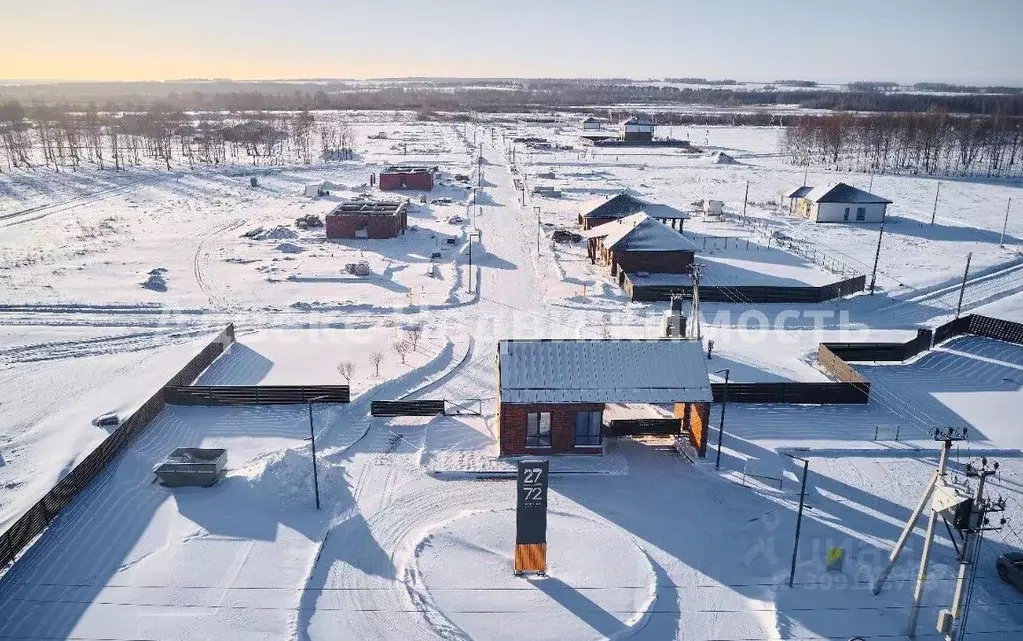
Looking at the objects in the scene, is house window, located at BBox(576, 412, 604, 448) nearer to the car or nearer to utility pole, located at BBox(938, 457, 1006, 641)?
utility pole, located at BBox(938, 457, 1006, 641)

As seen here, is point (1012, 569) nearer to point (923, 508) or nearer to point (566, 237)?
point (923, 508)

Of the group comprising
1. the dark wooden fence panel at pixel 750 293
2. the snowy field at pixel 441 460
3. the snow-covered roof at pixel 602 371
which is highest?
the snow-covered roof at pixel 602 371

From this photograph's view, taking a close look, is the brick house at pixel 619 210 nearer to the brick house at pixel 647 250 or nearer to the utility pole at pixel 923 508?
the brick house at pixel 647 250

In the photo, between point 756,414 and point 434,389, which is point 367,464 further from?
point 756,414

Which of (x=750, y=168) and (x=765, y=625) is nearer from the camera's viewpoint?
(x=765, y=625)

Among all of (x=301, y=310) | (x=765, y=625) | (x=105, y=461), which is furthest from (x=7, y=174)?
(x=765, y=625)

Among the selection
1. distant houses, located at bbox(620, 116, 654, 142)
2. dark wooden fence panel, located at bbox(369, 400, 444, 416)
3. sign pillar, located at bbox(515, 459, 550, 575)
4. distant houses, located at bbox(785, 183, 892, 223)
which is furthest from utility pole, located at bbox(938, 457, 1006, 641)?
distant houses, located at bbox(620, 116, 654, 142)

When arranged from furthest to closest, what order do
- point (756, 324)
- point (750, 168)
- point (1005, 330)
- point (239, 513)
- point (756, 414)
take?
point (750, 168) < point (756, 324) < point (1005, 330) < point (756, 414) < point (239, 513)

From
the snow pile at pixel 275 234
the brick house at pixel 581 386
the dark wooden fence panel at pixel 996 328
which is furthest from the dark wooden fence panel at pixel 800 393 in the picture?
the snow pile at pixel 275 234
